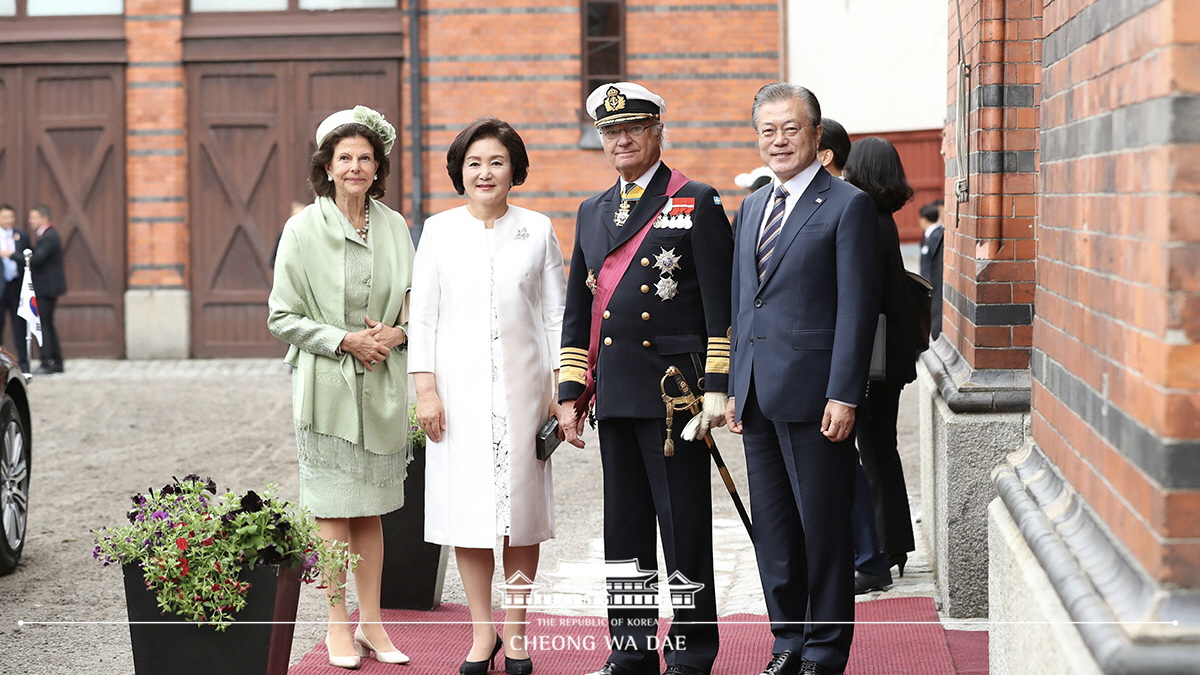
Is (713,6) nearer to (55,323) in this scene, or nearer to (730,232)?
(55,323)

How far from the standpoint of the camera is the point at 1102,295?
2.80m

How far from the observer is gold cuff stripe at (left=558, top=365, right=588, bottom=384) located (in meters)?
5.03

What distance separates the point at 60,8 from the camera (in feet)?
59.0

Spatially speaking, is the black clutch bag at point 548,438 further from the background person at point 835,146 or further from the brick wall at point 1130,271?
the brick wall at point 1130,271

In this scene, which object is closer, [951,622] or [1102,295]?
[1102,295]

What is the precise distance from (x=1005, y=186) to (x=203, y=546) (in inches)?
127

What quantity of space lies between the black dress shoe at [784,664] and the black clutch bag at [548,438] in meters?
1.05

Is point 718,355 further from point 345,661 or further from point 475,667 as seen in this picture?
point 345,661

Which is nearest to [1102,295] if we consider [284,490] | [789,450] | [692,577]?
[789,450]

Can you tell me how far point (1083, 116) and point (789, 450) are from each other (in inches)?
75.6

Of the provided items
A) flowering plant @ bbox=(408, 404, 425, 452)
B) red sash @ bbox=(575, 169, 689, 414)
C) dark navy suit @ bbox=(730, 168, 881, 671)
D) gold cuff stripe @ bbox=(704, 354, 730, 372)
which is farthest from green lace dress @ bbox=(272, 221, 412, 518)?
dark navy suit @ bbox=(730, 168, 881, 671)

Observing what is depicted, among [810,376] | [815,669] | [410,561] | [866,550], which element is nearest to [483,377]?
[810,376]

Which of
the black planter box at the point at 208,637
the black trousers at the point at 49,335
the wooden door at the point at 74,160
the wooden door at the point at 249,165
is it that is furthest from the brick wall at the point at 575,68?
the black planter box at the point at 208,637

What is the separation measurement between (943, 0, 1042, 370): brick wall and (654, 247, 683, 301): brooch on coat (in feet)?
4.57
